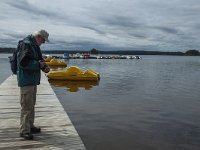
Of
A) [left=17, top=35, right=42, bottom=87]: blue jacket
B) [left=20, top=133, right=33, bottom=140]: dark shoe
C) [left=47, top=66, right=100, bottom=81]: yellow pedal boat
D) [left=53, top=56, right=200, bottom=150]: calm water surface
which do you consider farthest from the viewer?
[left=47, top=66, right=100, bottom=81]: yellow pedal boat

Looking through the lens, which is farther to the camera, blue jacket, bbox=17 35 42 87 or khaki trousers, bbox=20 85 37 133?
khaki trousers, bbox=20 85 37 133

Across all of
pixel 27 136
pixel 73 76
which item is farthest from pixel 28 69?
pixel 73 76

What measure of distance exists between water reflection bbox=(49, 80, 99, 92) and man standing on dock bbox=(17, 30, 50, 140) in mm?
14517

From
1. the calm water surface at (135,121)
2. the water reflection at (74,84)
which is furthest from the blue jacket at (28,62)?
the water reflection at (74,84)

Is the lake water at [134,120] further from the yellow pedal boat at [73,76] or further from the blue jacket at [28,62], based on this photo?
the yellow pedal boat at [73,76]

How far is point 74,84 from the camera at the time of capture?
973 inches

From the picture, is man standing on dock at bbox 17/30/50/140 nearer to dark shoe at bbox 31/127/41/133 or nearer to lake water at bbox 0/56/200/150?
dark shoe at bbox 31/127/41/133

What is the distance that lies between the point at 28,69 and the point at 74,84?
714 inches

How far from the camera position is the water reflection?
73.8ft

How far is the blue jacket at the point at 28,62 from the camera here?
6457 millimetres

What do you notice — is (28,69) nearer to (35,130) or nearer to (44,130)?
(35,130)

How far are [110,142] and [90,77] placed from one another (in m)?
16.8

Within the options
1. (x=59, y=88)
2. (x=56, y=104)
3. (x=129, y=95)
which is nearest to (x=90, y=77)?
(x=59, y=88)

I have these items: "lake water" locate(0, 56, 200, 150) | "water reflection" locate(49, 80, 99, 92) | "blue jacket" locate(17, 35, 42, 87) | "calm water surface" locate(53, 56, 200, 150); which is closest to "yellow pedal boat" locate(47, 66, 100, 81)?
"water reflection" locate(49, 80, 99, 92)
